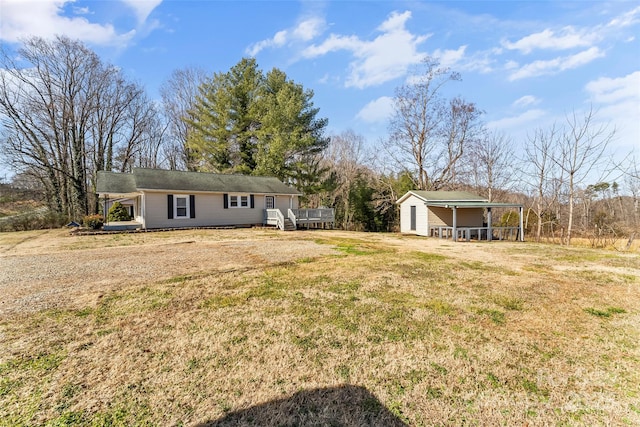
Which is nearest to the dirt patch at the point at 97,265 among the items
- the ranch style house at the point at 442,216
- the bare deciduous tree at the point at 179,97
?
the ranch style house at the point at 442,216

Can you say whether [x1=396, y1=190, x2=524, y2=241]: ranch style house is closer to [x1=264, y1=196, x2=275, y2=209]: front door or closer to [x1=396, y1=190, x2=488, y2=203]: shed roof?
[x1=396, y1=190, x2=488, y2=203]: shed roof

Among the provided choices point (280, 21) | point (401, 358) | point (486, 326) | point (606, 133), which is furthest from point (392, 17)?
point (606, 133)

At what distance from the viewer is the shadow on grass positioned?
198 centimetres

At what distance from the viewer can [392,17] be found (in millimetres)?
10578

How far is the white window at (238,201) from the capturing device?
17.8 meters

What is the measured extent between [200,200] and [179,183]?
4.80 ft

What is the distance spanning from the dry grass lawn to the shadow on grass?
0.04 ft

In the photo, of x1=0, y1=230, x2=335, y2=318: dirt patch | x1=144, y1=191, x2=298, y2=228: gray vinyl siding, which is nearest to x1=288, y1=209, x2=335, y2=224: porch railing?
x1=144, y1=191, x2=298, y2=228: gray vinyl siding

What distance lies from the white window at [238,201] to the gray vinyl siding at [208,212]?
0.73ft

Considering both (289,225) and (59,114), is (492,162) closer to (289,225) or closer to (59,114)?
(289,225)

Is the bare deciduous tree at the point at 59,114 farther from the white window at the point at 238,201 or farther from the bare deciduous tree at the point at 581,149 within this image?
the bare deciduous tree at the point at 581,149

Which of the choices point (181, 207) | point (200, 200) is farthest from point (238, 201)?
point (181, 207)

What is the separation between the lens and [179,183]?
16234mm

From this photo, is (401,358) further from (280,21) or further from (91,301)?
(280,21)
